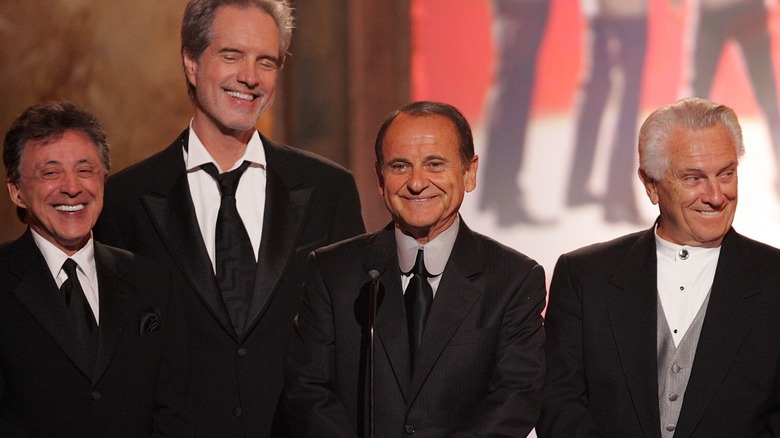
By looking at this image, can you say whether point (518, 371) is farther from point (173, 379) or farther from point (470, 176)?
point (173, 379)

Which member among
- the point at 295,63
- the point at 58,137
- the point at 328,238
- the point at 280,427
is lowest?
the point at 280,427

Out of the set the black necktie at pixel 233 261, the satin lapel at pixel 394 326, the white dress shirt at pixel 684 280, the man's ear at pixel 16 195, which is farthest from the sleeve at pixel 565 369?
the man's ear at pixel 16 195

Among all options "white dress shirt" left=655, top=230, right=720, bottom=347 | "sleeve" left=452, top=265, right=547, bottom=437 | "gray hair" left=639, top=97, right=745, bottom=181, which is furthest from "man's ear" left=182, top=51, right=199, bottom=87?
"white dress shirt" left=655, top=230, right=720, bottom=347

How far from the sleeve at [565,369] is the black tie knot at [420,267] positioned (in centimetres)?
50

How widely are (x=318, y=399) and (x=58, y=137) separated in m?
1.13

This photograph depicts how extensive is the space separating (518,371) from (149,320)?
45.2 inches

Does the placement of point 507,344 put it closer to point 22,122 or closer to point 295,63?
point 22,122

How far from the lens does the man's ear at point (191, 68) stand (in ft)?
12.5

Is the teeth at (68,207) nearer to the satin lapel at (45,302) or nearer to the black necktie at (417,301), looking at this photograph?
the satin lapel at (45,302)

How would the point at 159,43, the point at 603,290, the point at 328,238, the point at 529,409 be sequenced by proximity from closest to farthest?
the point at 529,409
the point at 603,290
the point at 328,238
the point at 159,43

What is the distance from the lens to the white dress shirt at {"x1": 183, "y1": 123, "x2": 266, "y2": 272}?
369cm

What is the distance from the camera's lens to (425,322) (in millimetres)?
3236

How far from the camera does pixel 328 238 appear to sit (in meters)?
3.85

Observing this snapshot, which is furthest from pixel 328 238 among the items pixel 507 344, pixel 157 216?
pixel 507 344
